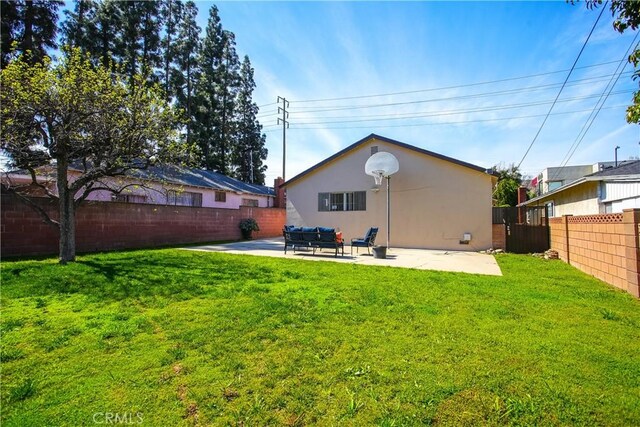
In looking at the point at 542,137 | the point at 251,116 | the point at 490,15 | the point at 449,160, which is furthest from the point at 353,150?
the point at 251,116

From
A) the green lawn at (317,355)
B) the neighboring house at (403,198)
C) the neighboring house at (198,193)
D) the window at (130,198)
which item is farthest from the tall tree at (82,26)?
the green lawn at (317,355)

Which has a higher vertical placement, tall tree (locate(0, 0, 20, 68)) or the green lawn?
tall tree (locate(0, 0, 20, 68))

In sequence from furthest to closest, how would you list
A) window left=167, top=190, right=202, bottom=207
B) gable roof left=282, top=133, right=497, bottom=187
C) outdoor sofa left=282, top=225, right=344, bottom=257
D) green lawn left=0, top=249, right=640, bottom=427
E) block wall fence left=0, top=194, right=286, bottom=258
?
window left=167, top=190, right=202, bottom=207 < gable roof left=282, top=133, right=497, bottom=187 < outdoor sofa left=282, top=225, right=344, bottom=257 < block wall fence left=0, top=194, right=286, bottom=258 < green lawn left=0, top=249, right=640, bottom=427

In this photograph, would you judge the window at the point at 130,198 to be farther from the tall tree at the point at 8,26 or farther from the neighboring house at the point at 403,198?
the tall tree at the point at 8,26

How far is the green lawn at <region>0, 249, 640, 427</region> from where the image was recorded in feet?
7.59

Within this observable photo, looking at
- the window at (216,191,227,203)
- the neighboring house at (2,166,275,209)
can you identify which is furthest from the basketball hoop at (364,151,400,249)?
A: the window at (216,191,227,203)

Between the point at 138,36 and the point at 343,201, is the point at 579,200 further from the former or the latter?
the point at 138,36

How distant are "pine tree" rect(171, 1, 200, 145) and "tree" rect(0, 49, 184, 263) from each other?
22.8 metres

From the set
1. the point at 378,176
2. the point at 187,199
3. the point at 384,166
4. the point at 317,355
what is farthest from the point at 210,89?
the point at 317,355

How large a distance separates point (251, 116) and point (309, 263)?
107 ft

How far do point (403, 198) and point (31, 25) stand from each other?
24.0 m

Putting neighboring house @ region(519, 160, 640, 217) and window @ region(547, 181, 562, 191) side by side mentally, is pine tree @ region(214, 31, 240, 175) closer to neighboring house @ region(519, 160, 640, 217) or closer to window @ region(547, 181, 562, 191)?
neighboring house @ region(519, 160, 640, 217)
